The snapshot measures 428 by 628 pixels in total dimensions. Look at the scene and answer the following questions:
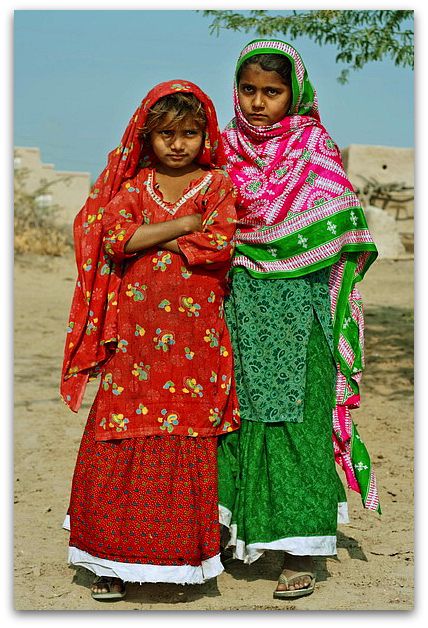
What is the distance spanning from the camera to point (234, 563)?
13.1ft

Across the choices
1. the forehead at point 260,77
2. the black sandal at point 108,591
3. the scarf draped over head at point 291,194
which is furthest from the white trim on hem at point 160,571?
the forehead at point 260,77

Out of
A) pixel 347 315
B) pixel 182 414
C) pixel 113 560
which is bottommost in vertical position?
pixel 113 560

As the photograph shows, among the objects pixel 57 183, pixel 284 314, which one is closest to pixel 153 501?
pixel 284 314

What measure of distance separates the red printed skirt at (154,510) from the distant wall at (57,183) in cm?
1595

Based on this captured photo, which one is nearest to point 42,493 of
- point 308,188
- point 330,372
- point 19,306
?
point 330,372

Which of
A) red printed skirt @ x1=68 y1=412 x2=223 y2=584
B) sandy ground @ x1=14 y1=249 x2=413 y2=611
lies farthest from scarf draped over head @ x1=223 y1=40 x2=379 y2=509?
sandy ground @ x1=14 y1=249 x2=413 y2=611

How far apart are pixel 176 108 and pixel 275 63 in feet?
1.47

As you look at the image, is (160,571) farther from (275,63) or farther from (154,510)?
(275,63)

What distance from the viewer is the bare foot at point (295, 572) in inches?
142

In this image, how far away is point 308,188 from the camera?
3551mm

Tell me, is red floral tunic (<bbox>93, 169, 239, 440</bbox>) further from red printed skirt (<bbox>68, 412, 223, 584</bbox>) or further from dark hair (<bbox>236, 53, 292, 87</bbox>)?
dark hair (<bbox>236, 53, 292, 87</bbox>)
